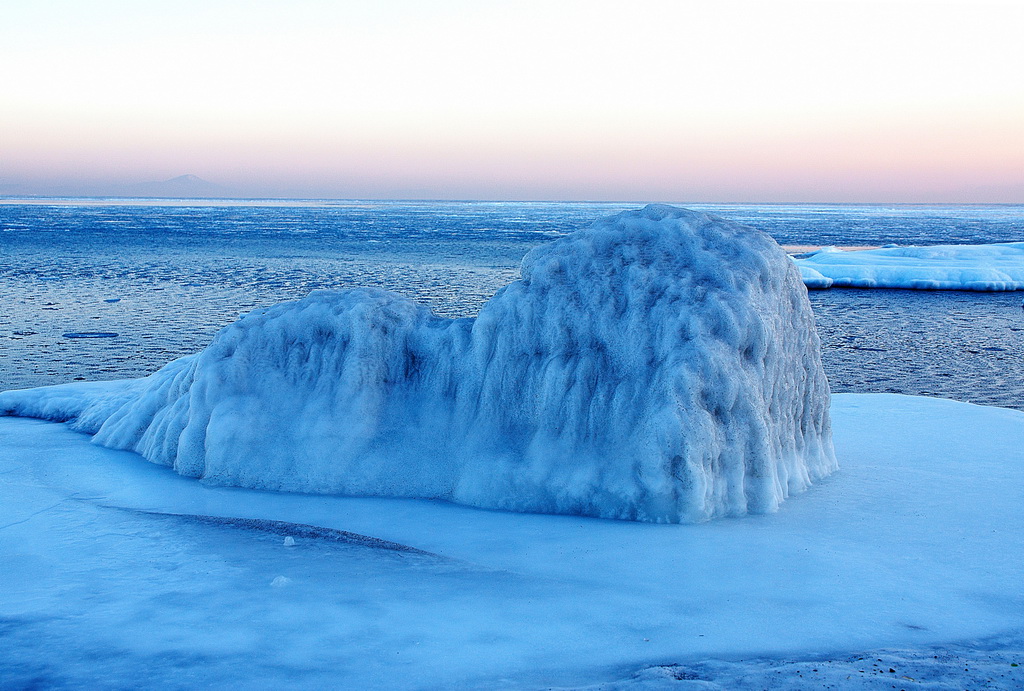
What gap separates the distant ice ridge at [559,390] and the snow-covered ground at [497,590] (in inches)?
8.7

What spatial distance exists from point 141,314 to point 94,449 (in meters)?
8.87

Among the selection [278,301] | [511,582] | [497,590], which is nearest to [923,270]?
[278,301]

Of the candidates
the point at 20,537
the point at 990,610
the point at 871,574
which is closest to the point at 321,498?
the point at 20,537

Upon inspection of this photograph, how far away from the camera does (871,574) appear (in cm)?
378

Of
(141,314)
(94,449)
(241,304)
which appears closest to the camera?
(94,449)

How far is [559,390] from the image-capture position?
16.4 ft

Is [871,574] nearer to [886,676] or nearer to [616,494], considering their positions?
[886,676]

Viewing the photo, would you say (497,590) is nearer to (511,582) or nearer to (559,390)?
(511,582)

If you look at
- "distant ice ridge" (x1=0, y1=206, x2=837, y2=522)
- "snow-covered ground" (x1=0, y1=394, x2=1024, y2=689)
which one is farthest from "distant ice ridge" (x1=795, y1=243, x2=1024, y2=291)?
"snow-covered ground" (x1=0, y1=394, x2=1024, y2=689)

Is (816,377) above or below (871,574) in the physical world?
above

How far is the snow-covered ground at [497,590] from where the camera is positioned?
116 inches

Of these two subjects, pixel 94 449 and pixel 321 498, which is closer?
pixel 321 498

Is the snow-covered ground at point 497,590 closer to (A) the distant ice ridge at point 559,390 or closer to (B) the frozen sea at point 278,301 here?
(A) the distant ice ridge at point 559,390

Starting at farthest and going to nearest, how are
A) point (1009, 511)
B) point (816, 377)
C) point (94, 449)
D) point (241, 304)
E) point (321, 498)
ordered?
1. point (241, 304)
2. point (94, 449)
3. point (816, 377)
4. point (321, 498)
5. point (1009, 511)
